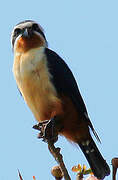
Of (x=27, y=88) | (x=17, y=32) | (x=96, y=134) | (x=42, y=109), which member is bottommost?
(x=96, y=134)

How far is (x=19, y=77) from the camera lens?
5.34 metres

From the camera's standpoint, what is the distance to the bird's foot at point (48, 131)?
413cm

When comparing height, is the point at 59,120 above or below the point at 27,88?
below

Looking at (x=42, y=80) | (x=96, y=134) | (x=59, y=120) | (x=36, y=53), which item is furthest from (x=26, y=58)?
(x=96, y=134)

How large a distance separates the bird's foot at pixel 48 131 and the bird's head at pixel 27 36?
1.55 m

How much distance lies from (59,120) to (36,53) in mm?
1058

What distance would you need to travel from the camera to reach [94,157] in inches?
208

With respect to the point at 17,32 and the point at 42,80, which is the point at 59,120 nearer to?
the point at 42,80

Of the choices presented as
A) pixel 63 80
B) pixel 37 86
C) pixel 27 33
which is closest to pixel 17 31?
pixel 27 33

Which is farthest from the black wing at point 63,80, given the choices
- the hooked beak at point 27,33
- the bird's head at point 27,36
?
the hooked beak at point 27,33

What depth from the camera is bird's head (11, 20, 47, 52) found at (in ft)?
18.8

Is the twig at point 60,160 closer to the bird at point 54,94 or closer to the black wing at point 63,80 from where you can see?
the bird at point 54,94

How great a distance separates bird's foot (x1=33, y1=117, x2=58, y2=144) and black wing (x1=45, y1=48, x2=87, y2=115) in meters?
0.80

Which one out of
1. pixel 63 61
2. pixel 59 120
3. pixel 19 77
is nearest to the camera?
pixel 59 120
